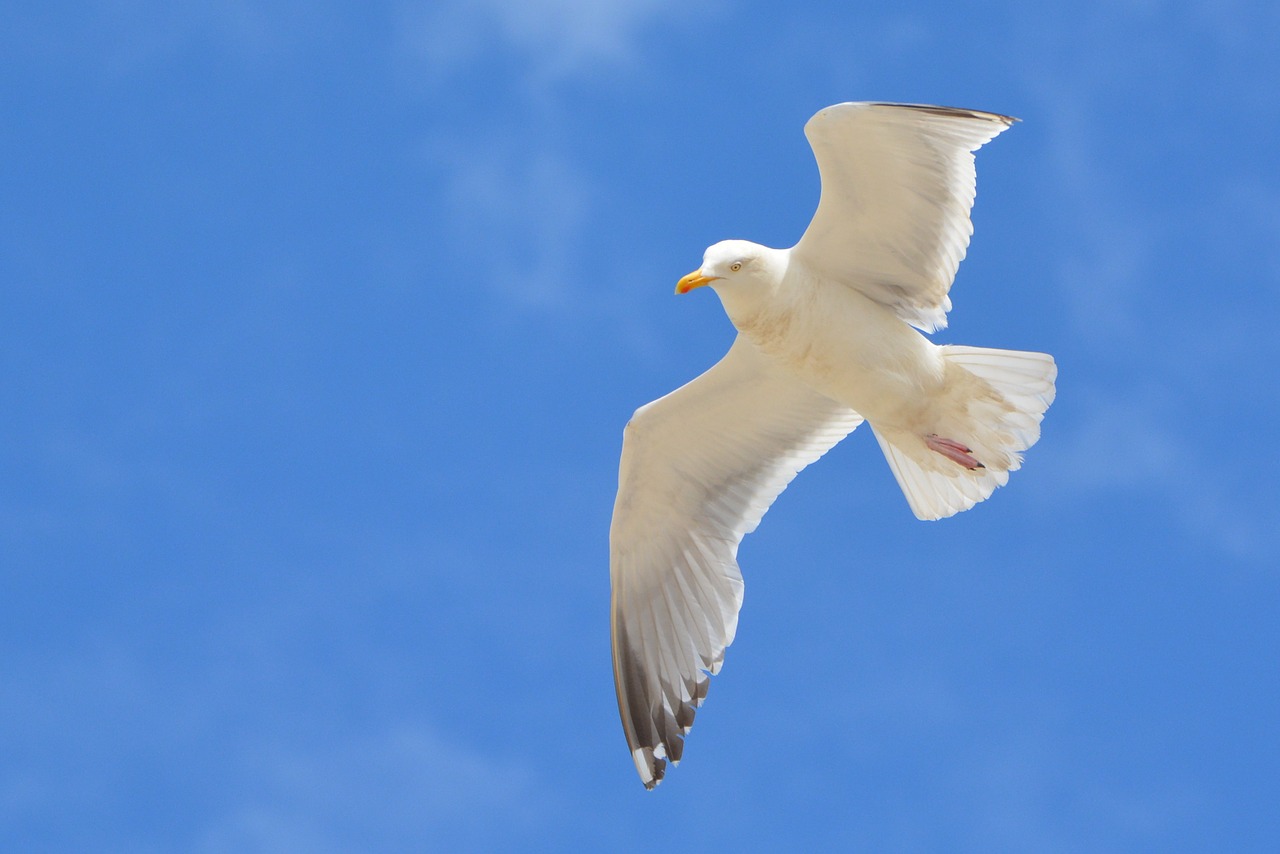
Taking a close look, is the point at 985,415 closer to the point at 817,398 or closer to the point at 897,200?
the point at 817,398

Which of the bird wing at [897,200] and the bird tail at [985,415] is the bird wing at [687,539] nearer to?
the bird tail at [985,415]

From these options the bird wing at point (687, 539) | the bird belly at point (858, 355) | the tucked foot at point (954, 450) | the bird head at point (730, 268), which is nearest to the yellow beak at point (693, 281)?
the bird head at point (730, 268)

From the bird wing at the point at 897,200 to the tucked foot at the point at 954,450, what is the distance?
0.54 meters

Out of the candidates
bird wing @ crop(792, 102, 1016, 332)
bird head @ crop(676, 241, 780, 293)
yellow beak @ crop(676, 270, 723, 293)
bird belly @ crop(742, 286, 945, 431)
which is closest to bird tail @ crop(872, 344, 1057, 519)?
bird belly @ crop(742, 286, 945, 431)

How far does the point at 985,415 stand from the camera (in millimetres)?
7883

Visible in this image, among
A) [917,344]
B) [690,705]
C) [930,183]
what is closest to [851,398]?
[917,344]

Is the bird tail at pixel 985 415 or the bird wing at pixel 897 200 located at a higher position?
the bird wing at pixel 897 200

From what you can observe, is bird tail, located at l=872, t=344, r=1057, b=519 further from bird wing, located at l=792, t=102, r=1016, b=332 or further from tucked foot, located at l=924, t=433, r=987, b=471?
bird wing, located at l=792, t=102, r=1016, b=332

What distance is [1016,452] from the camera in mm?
8008

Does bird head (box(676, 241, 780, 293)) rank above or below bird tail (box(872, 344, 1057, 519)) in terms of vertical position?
above

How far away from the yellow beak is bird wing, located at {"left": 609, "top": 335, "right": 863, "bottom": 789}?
3.60 feet

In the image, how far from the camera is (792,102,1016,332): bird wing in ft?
24.0

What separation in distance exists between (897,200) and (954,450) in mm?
1228

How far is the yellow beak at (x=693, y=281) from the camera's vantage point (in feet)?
24.4
